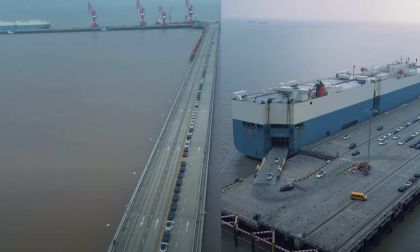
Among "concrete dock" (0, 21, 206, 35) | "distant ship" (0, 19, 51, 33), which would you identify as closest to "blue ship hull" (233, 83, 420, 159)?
"concrete dock" (0, 21, 206, 35)

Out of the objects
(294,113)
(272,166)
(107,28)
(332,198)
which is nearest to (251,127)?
(294,113)

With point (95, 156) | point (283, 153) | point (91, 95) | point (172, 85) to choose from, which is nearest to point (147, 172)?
point (95, 156)

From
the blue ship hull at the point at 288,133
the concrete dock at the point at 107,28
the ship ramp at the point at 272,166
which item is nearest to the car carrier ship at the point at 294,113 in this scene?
the blue ship hull at the point at 288,133

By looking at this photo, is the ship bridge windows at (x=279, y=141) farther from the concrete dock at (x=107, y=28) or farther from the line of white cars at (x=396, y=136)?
the concrete dock at (x=107, y=28)

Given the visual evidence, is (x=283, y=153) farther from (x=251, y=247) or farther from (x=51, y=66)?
(x=51, y=66)

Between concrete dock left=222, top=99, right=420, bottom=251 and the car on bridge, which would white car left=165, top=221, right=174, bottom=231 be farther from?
concrete dock left=222, top=99, right=420, bottom=251

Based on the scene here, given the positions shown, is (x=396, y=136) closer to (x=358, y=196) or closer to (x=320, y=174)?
(x=320, y=174)
